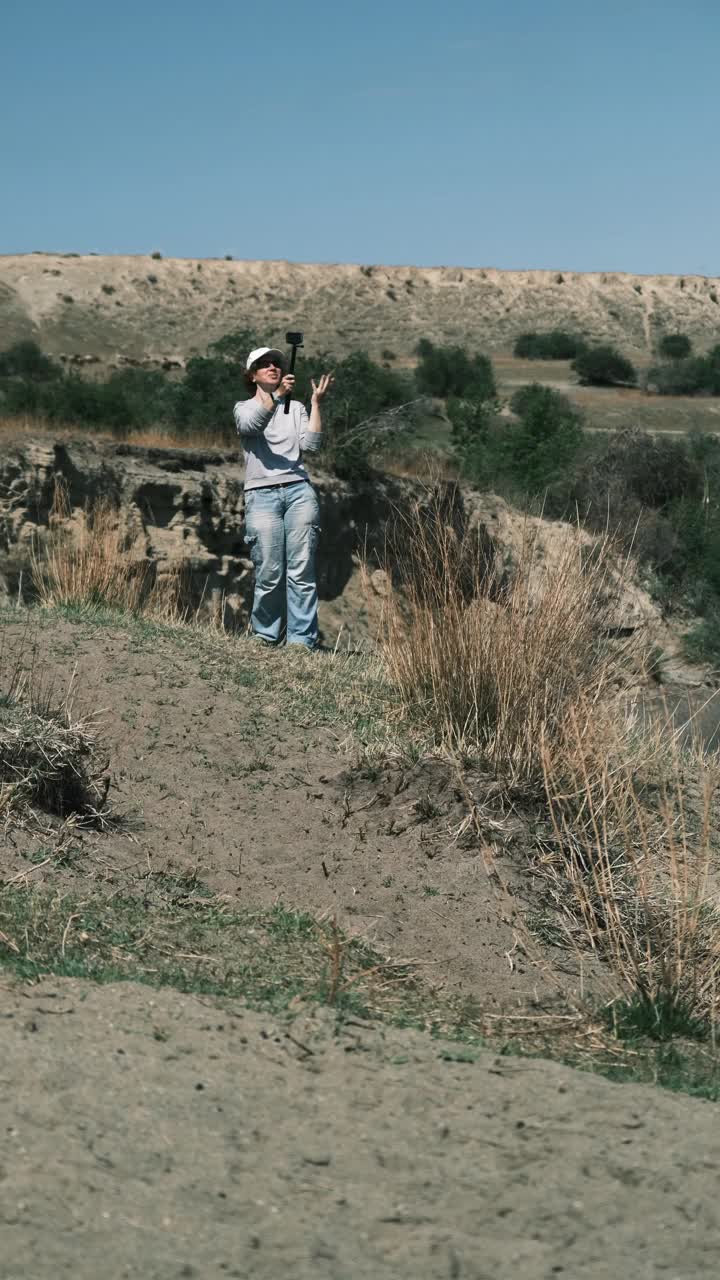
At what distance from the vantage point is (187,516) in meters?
14.6

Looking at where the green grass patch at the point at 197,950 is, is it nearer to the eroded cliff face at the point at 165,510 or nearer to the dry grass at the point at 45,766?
the dry grass at the point at 45,766

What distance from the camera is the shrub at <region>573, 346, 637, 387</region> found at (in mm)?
47562

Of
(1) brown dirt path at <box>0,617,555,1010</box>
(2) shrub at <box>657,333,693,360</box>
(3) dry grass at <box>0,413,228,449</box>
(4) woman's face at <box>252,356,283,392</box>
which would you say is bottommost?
(1) brown dirt path at <box>0,617,555,1010</box>

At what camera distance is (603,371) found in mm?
47719

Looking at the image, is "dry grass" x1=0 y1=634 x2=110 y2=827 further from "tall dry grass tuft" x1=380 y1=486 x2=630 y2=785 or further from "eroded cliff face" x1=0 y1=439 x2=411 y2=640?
"eroded cliff face" x1=0 y1=439 x2=411 y2=640

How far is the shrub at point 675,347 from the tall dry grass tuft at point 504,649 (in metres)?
53.1

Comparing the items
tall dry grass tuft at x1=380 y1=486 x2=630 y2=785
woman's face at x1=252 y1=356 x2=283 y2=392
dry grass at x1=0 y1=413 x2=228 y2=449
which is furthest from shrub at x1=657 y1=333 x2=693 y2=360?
tall dry grass tuft at x1=380 y1=486 x2=630 y2=785

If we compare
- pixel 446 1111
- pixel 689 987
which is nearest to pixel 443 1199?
pixel 446 1111

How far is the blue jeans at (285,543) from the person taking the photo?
26.7 feet

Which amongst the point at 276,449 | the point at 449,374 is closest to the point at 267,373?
the point at 276,449

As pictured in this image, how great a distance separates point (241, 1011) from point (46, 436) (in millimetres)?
10745

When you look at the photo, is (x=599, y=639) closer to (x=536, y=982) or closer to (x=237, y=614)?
(x=536, y=982)

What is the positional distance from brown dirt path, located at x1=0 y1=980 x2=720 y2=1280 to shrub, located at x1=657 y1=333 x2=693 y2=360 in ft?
186

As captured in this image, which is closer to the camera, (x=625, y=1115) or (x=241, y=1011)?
(x=625, y=1115)
